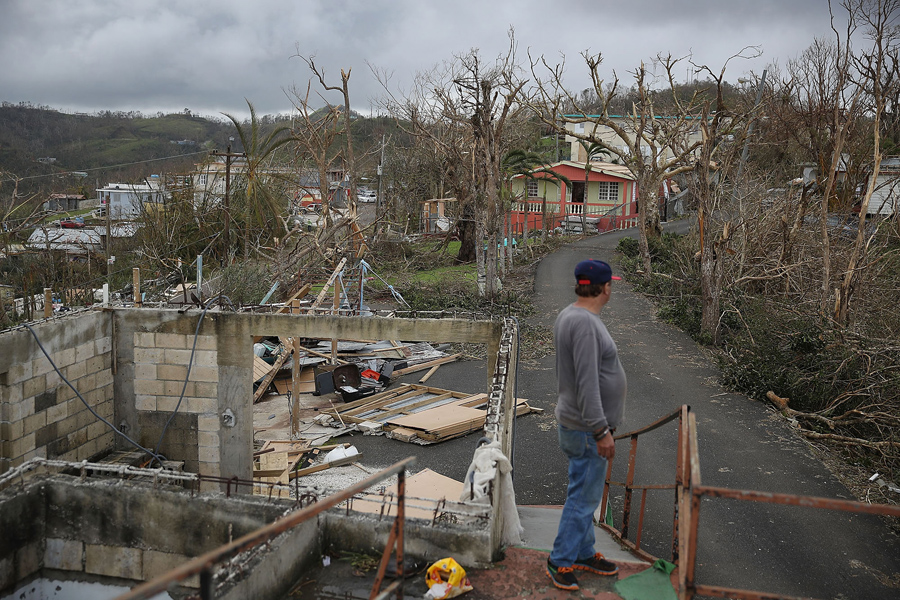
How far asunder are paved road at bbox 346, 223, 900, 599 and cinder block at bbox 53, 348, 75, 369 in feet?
16.5

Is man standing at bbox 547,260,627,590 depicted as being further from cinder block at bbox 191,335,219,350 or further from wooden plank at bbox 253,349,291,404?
wooden plank at bbox 253,349,291,404

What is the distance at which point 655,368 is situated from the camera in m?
14.7

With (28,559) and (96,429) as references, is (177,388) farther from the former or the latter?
(28,559)

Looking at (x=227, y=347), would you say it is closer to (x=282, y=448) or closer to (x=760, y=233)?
(x=282, y=448)

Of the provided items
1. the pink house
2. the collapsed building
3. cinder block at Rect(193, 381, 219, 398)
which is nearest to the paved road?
the collapsed building

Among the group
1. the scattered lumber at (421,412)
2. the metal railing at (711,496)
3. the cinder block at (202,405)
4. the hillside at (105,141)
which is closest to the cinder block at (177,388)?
the cinder block at (202,405)

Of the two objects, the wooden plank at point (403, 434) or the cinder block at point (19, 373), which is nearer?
the cinder block at point (19, 373)

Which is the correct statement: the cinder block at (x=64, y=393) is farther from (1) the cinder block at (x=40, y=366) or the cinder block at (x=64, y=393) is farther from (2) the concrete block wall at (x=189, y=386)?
(2) the concrete block wall at (x=189, y=386)

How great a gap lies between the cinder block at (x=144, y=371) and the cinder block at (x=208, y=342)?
85 centimetres

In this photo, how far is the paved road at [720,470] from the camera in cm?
721

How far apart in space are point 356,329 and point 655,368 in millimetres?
7432

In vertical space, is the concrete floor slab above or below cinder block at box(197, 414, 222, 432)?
above

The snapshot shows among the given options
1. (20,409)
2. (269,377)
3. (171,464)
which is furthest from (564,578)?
(269,377)

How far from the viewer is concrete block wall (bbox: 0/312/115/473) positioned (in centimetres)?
852
